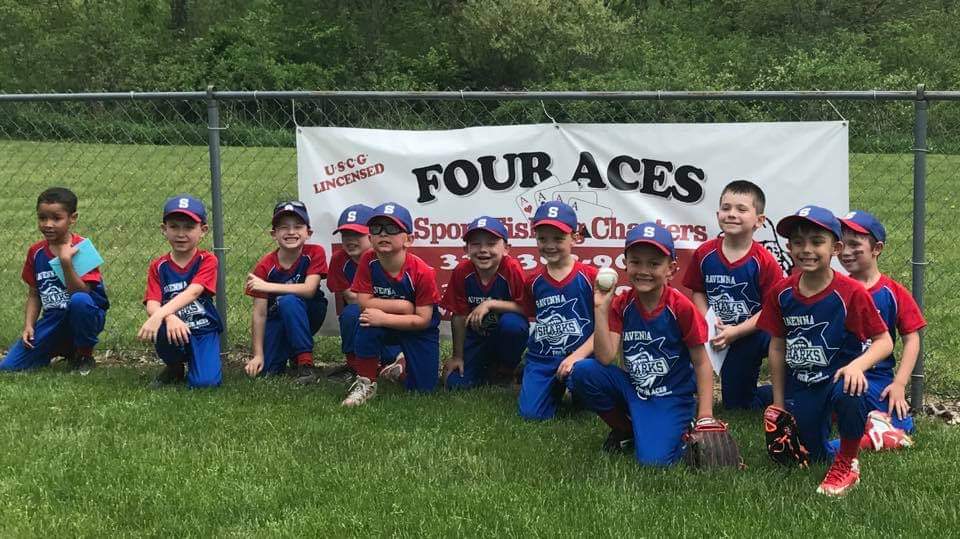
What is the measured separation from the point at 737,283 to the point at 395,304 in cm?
205

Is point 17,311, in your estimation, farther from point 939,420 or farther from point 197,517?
point 939,420

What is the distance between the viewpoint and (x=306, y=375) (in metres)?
6.12

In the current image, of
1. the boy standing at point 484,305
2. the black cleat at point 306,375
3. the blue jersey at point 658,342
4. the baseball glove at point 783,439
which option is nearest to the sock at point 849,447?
the baseball glove at point 783,439

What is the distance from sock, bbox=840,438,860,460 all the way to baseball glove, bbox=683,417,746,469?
1.55ft

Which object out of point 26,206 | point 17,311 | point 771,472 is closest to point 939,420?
point 771,472

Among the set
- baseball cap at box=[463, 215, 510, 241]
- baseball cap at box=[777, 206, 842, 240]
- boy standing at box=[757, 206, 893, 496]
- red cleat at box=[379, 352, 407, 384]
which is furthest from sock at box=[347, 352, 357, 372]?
baseball cap at box=[777, 206, 842, 240]

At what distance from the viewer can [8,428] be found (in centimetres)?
488

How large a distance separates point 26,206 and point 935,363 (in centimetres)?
1287

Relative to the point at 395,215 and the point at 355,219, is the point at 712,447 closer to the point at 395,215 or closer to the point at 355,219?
the point at 395,215

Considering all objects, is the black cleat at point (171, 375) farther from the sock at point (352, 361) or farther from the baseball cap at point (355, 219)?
the baseball cap at point (355, 219)

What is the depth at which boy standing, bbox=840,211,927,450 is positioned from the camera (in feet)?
14.8

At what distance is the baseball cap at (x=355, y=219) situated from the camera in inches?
235

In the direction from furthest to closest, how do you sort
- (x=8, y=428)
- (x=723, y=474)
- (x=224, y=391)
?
(x=224, y=391) → (x=8, y=428) → (x=723, y=474)

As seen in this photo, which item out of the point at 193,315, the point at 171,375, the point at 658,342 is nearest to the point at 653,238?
the point at 658,342
